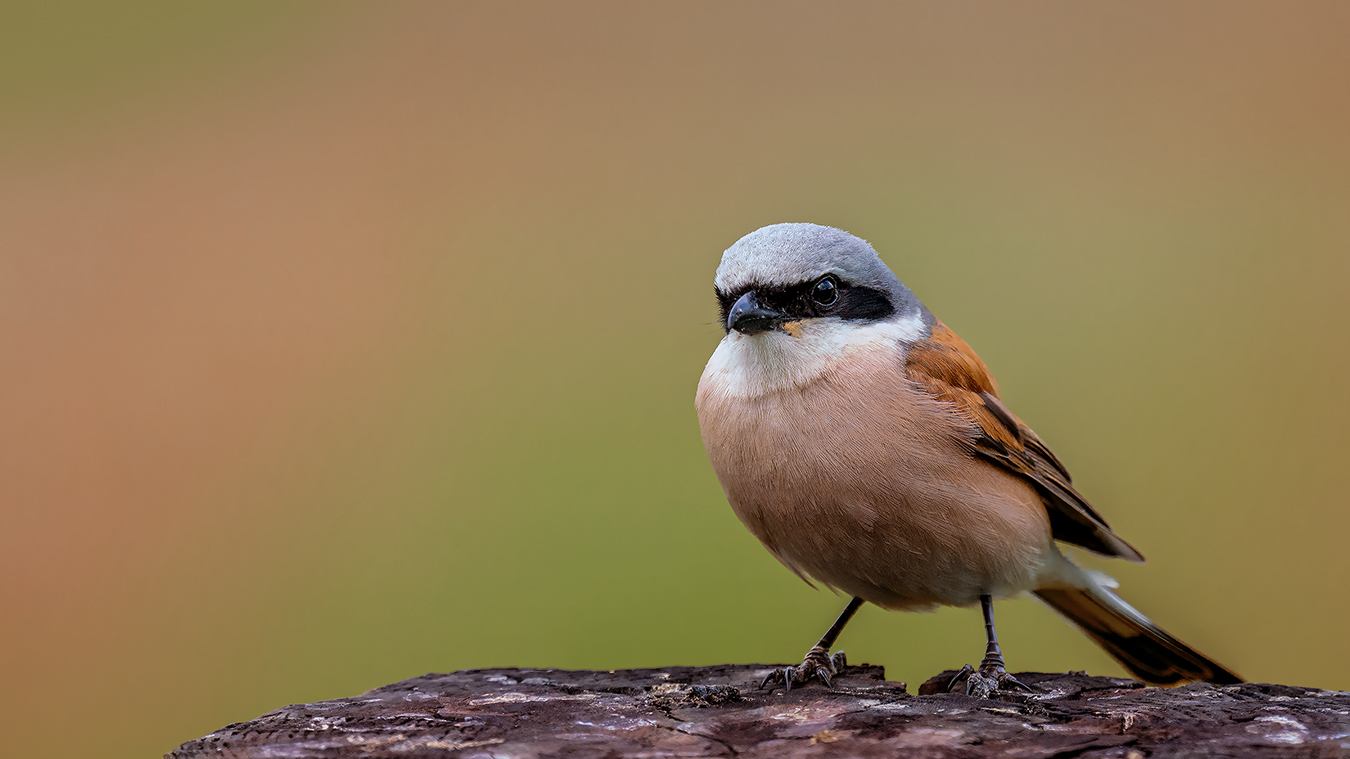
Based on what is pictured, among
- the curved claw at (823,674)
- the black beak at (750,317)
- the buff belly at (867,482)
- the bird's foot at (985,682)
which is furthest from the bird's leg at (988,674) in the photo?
the black beak at (750,317)

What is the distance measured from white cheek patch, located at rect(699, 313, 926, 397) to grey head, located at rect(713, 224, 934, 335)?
44mm

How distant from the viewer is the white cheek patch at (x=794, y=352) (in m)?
3.45

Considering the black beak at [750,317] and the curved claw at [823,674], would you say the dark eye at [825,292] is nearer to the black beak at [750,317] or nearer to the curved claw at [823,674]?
the black beak at [750,317]

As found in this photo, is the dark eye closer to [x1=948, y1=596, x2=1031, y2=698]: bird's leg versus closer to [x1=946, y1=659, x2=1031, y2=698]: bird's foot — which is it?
[x1=948, y1=596, x2=1031, y2=698]: bird's leg

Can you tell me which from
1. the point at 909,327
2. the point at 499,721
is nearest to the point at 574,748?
the point at 499,721

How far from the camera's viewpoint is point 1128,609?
13.4ft

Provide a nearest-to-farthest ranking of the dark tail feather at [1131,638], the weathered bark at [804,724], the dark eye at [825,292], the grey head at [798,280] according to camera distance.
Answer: the weathered bark at [804,724]
the grey head at [798,280]
the dark eye at [825,292]
the dark tail feather at [1131,638]

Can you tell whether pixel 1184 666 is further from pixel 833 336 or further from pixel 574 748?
pixel 574 748

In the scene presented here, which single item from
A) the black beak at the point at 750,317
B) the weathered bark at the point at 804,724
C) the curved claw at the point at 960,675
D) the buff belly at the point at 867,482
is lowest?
the curved claw at the point at 960,675

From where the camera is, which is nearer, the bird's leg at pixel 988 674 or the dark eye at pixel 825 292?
the bird's leg at pixel 988 674

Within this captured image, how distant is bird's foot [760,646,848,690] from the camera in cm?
355

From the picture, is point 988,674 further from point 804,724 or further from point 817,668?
point 804,724

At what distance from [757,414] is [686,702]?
A: 95 centimetres

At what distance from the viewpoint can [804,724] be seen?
9.07 feet
